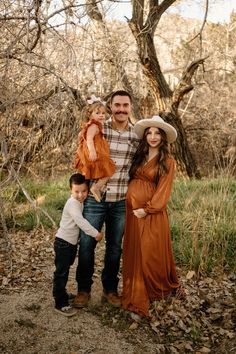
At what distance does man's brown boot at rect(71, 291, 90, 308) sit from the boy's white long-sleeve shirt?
63 centimetres

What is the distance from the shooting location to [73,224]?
376 cm

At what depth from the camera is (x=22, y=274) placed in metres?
4.96

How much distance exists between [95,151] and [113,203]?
569mm

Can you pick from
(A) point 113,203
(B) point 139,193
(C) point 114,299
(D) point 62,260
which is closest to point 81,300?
(C) point 114,299

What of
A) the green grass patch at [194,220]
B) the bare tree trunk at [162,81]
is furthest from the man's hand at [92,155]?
the bare tree trunk at [162,81]

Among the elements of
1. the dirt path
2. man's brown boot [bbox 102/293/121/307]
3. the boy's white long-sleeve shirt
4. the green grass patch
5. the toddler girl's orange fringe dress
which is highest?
the toddler girl's orange fringe dress

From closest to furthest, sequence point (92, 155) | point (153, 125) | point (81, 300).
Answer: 1. point (92, 155)
2. point (153, 125)
3. point (81, 300)

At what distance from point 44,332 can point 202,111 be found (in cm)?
1138

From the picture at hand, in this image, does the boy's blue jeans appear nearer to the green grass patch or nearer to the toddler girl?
the toddler girl

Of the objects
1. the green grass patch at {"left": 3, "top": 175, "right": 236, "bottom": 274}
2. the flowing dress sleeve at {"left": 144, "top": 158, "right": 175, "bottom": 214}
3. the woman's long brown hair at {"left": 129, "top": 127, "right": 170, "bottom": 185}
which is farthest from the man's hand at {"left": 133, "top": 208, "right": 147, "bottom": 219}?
the green grass patch at {"left": 3, "top": 175, "right": 236, "bottom": 274}

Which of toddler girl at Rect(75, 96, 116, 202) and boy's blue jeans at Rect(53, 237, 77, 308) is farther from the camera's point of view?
boy's blue jeans at Rect(53, 237, 77, 308)

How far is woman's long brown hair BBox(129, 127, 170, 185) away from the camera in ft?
12.9

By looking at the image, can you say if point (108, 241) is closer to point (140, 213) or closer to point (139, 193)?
point (140, 213)

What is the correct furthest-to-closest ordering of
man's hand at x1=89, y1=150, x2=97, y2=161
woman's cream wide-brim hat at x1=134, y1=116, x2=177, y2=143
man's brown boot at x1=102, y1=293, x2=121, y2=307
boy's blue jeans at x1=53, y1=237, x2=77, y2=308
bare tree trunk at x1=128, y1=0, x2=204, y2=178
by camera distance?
bare tree trunk at x1=128, y1=0, x2=204, y2=178, man's brown boot at x1=102, y1=293, x2=121, y2=307, woman's cream wide-brim hat at x1=134, y1=116, x2=177, y2=143, boy's blue jeans at x1=53, y1=237, x2=77, y2=308, man's hand at x1=89, y1=150, x2=97, y2=161
